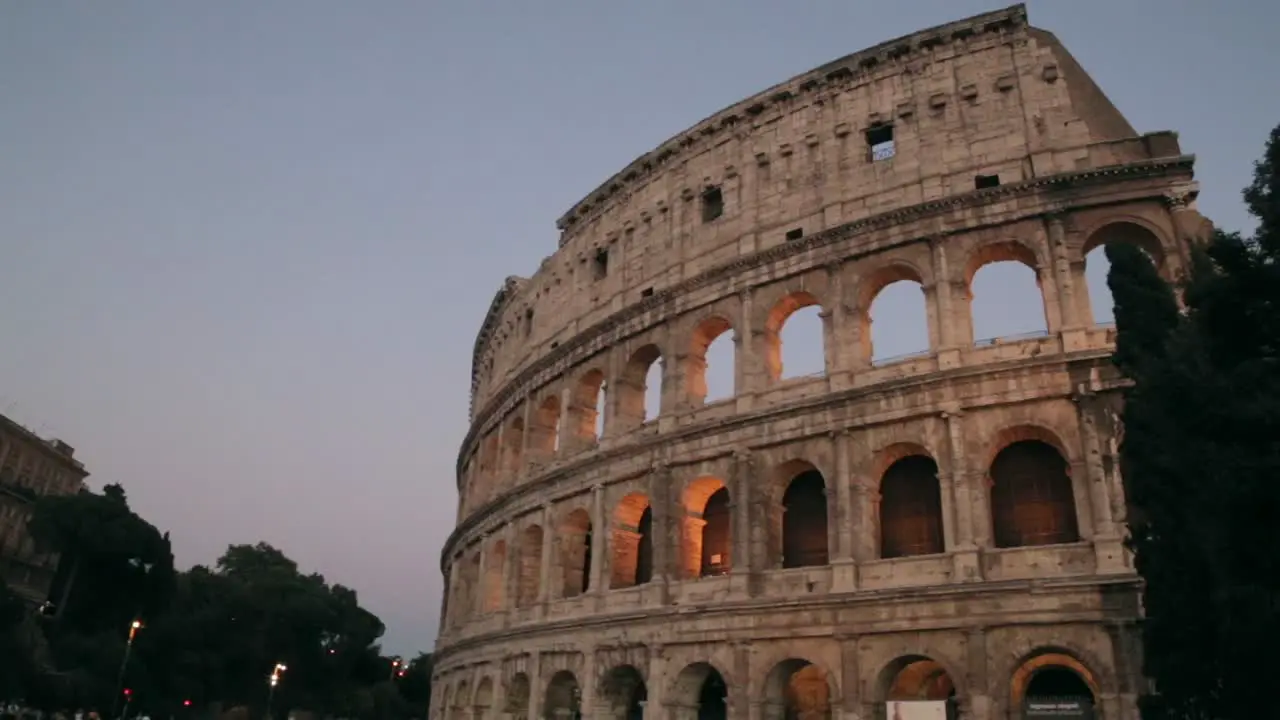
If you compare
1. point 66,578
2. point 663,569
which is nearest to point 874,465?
point 663,569

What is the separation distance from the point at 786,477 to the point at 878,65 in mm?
10558

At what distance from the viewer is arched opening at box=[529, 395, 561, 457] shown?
27.9 meters

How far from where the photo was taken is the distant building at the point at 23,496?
175ft

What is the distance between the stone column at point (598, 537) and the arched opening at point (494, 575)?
249 inches

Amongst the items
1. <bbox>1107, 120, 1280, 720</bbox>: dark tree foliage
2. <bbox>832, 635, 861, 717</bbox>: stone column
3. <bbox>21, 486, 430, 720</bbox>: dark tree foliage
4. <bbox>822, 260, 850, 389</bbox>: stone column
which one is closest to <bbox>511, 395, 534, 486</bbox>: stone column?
<bbox>822, 260, 850, 389</bbox>: stone column

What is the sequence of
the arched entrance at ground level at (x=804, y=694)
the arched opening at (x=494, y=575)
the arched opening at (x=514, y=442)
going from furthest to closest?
the arched opening at (x=514, y=442) → the arched opening at (x=494, y=575) → the arched entrance at ground level at (x=804, y=694)

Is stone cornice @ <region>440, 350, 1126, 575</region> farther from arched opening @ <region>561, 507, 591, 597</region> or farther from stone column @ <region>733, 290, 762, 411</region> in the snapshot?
arched opening @ <region>561, 507, 591, 597</region>

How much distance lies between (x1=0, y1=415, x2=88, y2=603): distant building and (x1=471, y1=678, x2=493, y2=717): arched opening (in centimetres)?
3744

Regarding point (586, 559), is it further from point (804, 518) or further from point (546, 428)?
point (804, 518)

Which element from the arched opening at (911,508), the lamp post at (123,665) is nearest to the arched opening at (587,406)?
the arched opening at (911,508)

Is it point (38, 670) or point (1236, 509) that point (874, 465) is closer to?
point (1236, 509)

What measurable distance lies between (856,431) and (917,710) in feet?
18.4

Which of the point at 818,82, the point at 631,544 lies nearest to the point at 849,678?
the point at 631,544

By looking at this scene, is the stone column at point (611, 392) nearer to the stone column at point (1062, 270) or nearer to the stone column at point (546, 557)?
the stone column at point (546, 557)
